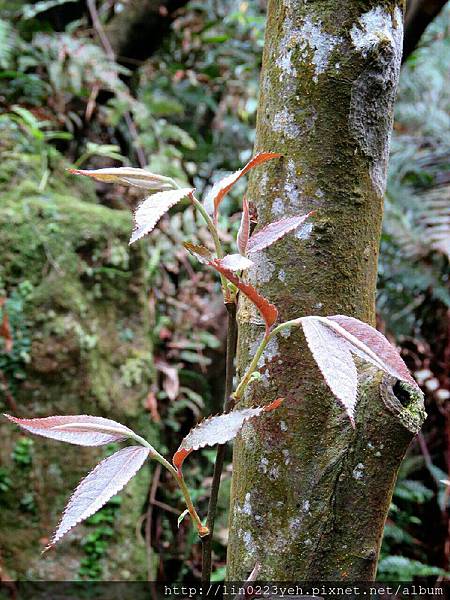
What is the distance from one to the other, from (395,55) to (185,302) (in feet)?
5.74

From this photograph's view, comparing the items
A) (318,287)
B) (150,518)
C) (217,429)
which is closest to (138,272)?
(150,518)

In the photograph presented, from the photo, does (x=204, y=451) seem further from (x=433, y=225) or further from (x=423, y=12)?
(x=423, y=12)

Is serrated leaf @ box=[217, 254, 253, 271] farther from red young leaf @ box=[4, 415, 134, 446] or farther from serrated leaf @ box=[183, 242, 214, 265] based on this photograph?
red young leaf @ box=[4, 415, 134, 446]

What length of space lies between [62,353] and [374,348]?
1.19 m

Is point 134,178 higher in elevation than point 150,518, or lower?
higher

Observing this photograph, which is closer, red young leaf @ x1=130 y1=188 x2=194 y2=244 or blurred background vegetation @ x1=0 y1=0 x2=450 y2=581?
red young leaf @ x1=130 y1=188 x2=194 y2=244

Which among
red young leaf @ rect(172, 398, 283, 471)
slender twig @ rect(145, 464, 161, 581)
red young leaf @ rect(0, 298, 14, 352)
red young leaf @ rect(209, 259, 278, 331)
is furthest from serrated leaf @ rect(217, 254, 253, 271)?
slender twig @ rect(145, 464, 161, 581)

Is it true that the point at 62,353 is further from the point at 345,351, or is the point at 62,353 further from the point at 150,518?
the point at 345,351

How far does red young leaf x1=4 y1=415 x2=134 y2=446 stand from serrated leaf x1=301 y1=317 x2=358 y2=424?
0.53 ft

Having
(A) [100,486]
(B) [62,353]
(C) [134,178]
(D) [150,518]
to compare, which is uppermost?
(C) [134,178]

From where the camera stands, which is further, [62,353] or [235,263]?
[62,353]

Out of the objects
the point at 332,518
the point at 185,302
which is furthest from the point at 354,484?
the point at 185,302

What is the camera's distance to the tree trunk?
485 mm

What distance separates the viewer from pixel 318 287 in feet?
1.67
